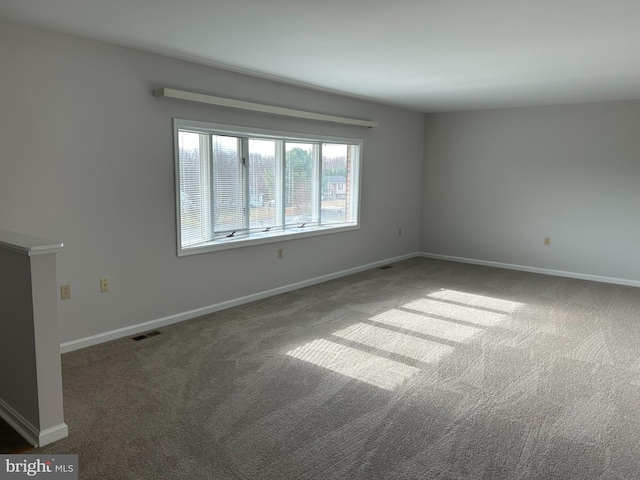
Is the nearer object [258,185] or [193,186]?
[193,186]

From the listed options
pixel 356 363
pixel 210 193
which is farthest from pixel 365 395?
pixel 210 193

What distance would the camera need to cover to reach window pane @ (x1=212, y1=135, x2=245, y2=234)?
14.2ft

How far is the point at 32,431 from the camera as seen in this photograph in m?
2.28

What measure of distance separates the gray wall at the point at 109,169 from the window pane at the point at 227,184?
0.24m

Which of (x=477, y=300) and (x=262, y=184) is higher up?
(x=262, y=184)

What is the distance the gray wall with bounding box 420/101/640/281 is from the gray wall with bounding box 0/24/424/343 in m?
3.13

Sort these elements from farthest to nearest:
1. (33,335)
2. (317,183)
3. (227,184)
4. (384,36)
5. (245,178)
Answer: (317,183) < (245,178) < (227,184) < (384,36) < (33,335)

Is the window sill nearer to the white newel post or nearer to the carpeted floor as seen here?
the white newel post

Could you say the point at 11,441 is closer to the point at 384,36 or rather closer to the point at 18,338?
the point at 18,338

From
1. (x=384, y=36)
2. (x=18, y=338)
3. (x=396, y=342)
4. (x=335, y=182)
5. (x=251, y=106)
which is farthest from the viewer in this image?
(x=335, y=182)

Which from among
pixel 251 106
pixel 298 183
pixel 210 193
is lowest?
pixel 210 193

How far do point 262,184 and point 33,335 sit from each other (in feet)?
9.68

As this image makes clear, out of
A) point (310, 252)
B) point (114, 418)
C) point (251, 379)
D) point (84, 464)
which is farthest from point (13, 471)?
point (310, 252)

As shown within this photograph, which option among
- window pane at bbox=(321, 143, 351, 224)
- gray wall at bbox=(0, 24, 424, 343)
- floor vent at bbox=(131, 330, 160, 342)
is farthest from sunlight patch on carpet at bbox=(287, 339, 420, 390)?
window pane at bbox=(321, 143, 351, 224)
